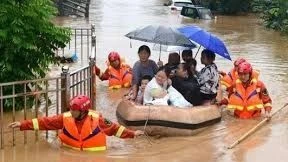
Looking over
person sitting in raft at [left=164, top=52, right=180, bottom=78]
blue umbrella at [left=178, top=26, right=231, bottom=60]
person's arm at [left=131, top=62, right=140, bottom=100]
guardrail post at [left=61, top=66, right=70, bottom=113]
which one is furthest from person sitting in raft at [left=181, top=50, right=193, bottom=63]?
guardrail post at [left=61, top=66, right=70, bottom=113]

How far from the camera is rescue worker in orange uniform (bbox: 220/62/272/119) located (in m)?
10.8

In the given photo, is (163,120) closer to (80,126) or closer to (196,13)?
(80,126)

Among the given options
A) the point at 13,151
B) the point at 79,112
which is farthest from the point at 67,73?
the point at 13,151

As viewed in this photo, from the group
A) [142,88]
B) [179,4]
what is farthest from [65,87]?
[179,4]

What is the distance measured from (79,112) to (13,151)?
4.17 ft

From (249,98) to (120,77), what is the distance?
363 cm

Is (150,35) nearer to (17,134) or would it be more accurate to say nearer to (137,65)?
(137,65)

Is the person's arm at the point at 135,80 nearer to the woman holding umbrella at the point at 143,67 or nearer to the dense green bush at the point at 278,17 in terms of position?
the woman holding umbrella at the point at 143,67

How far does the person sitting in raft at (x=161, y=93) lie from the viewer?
984 centimetres

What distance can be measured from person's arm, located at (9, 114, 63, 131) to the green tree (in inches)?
90.2

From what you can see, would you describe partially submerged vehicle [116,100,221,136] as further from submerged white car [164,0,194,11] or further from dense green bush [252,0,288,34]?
submerged white car [164,0,194,11]

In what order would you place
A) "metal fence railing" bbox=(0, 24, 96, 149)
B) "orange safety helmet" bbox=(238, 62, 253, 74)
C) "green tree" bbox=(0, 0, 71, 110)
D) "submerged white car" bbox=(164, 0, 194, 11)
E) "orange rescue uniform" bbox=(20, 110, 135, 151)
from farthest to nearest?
"submerged white car" bbox=(164, 0, 194, 11)
"orange safety helmet" bbox=(238, 62, 253, 74)
"green tree" bbox=(0, 0, 71, 110)
"metal fence railing" bbox=(0, 24, 96, 149)
"orange rescue uniform" bbox=(20, 110, 135, 151)

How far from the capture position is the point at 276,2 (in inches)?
1398

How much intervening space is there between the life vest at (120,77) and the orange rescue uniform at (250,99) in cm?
324
